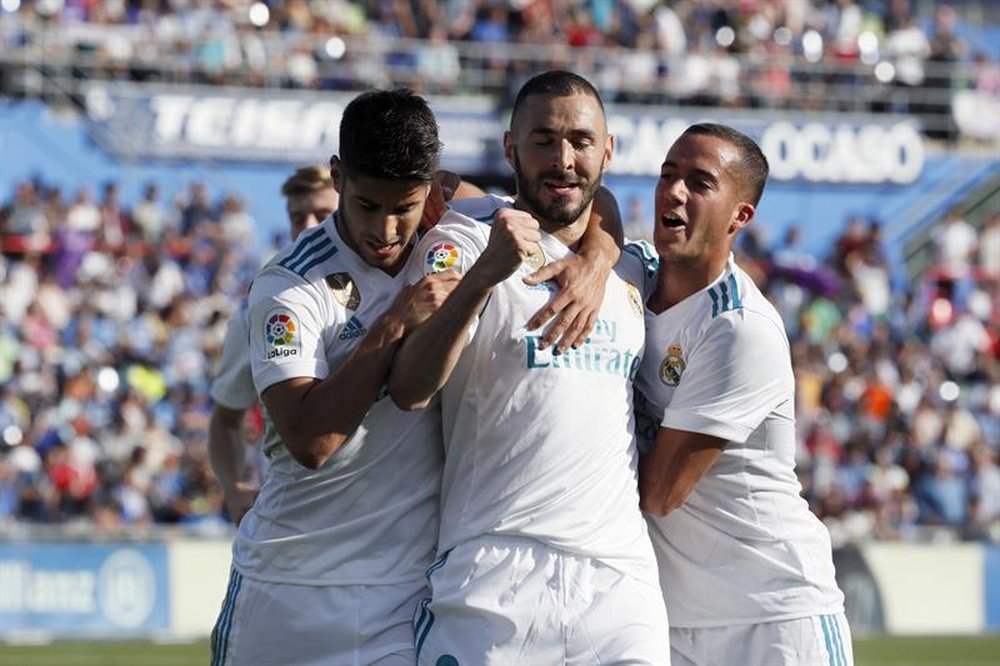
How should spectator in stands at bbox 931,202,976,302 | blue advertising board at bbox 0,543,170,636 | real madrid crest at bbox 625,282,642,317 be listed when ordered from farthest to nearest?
spectator in stands at bbox 931,202,976,302
blue advertising board at bbox 0,543,170,636
real madrid crest at bbox 625,282,642,317

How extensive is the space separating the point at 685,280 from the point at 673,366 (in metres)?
0.33

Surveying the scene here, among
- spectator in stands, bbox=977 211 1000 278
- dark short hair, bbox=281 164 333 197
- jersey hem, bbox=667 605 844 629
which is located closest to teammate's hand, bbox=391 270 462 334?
jersey hem, bbox=667 605 844 629

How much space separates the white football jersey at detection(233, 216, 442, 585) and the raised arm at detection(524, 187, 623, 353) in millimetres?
468

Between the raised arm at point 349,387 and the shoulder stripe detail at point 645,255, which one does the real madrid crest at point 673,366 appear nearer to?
the shoulder stripe detail at point 645,255

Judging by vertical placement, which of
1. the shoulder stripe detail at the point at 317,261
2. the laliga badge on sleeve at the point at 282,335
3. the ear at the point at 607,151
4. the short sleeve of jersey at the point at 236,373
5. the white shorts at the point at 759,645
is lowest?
the white shorts at the point at 759,645

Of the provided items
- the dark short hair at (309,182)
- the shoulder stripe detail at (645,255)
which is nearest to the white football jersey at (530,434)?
the shoulder stripe detail at (645,255)

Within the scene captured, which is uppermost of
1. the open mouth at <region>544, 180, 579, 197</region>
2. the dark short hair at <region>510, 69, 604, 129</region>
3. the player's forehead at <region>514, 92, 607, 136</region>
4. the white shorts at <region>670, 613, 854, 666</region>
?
the dark short hair at <region>510, 69, 604, 129</region>

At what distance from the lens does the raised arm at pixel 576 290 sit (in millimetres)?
5492

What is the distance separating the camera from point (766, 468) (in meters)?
6.07

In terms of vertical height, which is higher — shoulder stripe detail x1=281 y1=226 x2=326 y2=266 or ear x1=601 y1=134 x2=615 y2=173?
ear x1=601 y1=134 x2=615 y2=173

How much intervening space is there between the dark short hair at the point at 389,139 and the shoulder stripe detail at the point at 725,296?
111 cm

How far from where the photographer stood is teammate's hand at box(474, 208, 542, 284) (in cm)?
507

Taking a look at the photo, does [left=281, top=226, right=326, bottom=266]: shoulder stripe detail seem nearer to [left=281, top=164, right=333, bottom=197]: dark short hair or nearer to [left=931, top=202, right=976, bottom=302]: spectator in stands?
[left=281, top=164, right=333, bottom=197]: dark short hair

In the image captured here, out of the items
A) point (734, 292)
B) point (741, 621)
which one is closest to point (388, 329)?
point (734, 292)
